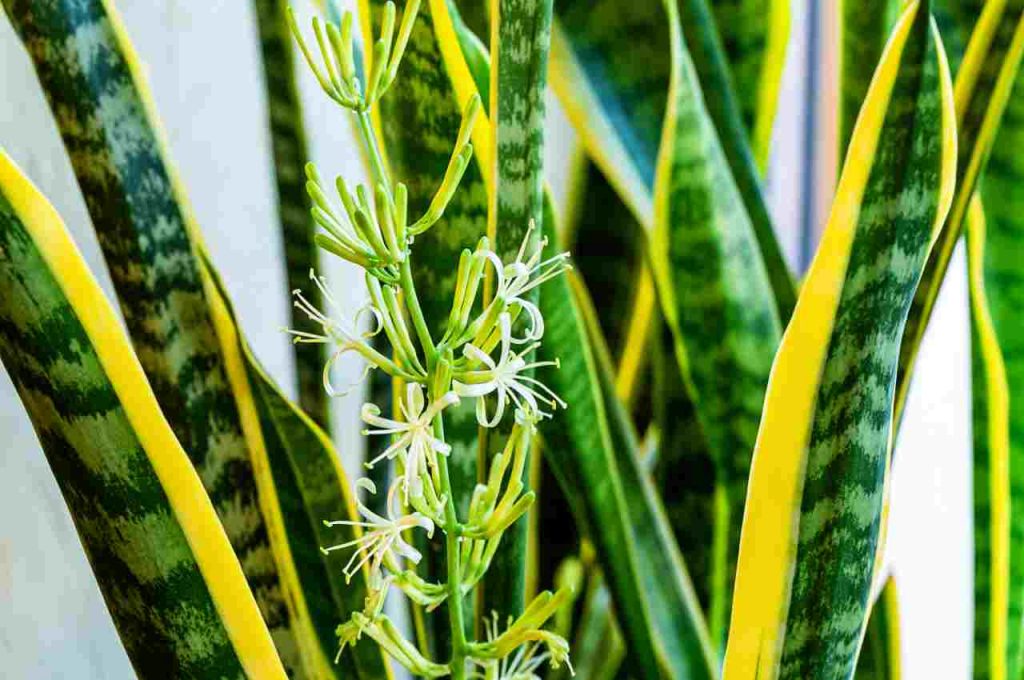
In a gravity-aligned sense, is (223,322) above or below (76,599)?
above

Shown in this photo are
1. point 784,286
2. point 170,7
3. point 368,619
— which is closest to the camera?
point 368,619

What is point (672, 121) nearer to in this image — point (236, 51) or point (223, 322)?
point (223, 322)

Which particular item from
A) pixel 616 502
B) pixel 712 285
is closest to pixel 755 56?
pixel 712 285

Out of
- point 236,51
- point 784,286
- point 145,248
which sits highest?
point 236,51

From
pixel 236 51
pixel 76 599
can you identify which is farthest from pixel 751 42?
pixel 76 599

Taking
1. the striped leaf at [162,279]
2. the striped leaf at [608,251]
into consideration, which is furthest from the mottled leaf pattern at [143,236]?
the striped leaf at [608,251]

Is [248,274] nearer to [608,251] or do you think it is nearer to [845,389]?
[608,251]

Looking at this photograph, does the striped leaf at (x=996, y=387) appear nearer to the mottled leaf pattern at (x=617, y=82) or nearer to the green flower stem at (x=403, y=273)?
the mottled leaf pattern at (x=617, y=82)

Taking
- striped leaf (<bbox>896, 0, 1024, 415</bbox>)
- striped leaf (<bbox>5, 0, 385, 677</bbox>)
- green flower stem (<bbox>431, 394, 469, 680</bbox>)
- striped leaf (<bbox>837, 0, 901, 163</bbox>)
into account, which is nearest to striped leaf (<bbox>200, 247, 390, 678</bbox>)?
striped leaf (<bbox>5, 0, 385, 677</bbox>)

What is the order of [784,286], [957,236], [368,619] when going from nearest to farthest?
[368,619], [957,236], [784,286]
